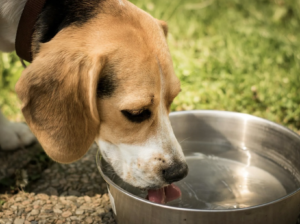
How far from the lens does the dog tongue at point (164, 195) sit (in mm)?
2566

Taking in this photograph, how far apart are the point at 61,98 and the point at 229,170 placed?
1.60 m

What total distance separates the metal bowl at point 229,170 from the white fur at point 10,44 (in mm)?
1129

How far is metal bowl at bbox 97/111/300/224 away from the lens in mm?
2326

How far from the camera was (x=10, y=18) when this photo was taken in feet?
8.95

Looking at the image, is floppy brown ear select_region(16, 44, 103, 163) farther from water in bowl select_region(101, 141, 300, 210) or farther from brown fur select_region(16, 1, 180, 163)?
water in bowl select_region(101, 141, 300, 210)

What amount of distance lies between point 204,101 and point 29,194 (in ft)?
7.18

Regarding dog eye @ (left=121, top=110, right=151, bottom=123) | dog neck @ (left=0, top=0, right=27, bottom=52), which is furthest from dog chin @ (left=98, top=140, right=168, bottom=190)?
dog neck @ (left=0, top=0, right=27, bottom=52)

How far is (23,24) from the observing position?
2.60 meters

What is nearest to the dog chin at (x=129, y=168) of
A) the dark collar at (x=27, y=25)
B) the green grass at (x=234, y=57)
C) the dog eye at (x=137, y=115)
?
the dog eye at (x=137, y=115)

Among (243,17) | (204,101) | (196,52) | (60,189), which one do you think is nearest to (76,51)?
(60,189)

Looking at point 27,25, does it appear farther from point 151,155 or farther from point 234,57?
point 234,57

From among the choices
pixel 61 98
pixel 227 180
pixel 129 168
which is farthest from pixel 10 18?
pixel 227 180

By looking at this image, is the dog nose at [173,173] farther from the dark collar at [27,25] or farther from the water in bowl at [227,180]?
the dark collar at [27,25]

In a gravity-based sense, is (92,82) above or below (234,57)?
above
